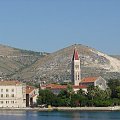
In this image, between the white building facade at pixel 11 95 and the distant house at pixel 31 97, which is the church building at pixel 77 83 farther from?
the white building facade at pixel 11 95

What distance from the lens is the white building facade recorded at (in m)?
149

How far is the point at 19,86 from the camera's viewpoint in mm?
149500

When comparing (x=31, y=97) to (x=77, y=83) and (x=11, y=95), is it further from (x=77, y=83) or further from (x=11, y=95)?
(x=77, y=83)

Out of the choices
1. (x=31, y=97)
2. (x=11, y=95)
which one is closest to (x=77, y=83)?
(x=31, y=97)

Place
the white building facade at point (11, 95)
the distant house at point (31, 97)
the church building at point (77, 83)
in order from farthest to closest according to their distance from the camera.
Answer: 1. the church building at point (77, 83)
2. the distant house at point (31, 97)
3. the white building facade at point (11, 95)

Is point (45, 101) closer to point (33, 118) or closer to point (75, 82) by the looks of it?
point (75, 82)

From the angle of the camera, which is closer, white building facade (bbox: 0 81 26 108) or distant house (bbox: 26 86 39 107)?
white building facade (bbox: 0 81 26 108)

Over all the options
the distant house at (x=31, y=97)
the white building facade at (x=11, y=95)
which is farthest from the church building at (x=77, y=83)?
the white building facade at (x=11, y=95)

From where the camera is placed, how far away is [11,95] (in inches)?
5871

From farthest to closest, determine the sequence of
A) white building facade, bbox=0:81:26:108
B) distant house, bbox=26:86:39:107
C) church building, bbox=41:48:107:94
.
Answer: church building, bbox=41:48:107:94 → distant house, bbox=26:86:39:107 → white building facade, bbox=0:81:26:108

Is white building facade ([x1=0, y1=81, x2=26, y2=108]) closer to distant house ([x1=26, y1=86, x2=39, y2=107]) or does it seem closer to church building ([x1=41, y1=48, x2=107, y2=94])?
distant house ([x1=26, y1=86, x2=39, y2=107])

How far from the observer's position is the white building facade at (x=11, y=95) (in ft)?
488

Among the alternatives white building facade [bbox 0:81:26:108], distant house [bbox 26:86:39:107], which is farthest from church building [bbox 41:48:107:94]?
white building facade [bbox 0:81:26:108]

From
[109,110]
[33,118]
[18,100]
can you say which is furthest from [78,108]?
[33,118]
